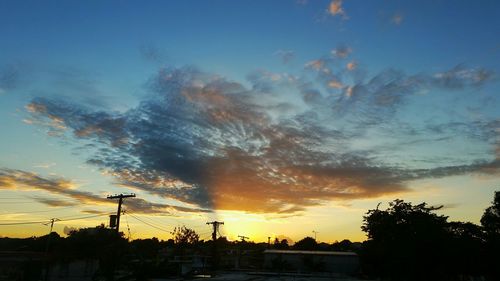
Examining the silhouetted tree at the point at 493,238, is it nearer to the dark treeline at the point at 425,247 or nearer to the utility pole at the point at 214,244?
the dark treeline at the point at 425,247

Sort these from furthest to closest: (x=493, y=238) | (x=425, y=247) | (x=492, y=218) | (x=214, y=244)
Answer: (x=214, y=244) → (x=492, y=218) → (x=493, y=238) → (x=425, y=247)

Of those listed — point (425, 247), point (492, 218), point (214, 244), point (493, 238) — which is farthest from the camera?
point (214, 244)

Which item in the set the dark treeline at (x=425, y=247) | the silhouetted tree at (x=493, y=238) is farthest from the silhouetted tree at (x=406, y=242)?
the silhouetted tree at (x=493, y=238)

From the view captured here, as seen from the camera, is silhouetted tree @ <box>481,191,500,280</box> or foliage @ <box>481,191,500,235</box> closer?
silhouetted tree @ <box>481,191,500,280</box>

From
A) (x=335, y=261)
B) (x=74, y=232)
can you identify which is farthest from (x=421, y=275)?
(x=74, y=232)

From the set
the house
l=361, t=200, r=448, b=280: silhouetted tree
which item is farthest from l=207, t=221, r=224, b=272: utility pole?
l=361, t=200, r=448, b=280: silhouetted tree

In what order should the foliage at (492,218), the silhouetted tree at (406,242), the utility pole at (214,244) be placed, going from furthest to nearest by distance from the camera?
the utility pole at (214,244) < the foliage at (492,218) < the silhouetted tree at (406,242)

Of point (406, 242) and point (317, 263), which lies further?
point (317, 263)

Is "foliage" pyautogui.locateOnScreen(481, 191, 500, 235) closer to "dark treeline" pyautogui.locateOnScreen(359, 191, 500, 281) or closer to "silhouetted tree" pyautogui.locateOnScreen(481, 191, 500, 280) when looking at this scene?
"silhouetted tree" pyautogui.locateOnScreen(481, 191, 500, 280)

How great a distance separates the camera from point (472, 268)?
124 feet

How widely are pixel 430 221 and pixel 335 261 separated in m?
45.5

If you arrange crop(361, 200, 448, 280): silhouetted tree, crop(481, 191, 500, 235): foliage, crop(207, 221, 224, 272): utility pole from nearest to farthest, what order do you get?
crop(361, 200, 448, 280): silhouetted tree, crop(481, 191, 500, 235): foliage, crop(207, 221, 224, 272): utility pole

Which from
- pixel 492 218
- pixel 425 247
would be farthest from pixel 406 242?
pixel 492 218

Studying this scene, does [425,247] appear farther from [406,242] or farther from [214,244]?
[214,244]
